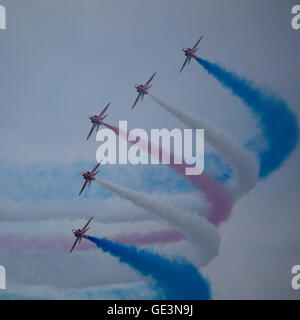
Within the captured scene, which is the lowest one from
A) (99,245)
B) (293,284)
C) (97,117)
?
(293,284)

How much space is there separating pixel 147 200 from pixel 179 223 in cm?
211

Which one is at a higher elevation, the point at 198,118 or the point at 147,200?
the point at 198,118

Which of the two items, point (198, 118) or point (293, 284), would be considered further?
point (198, 118)

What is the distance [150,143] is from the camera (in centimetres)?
3375
